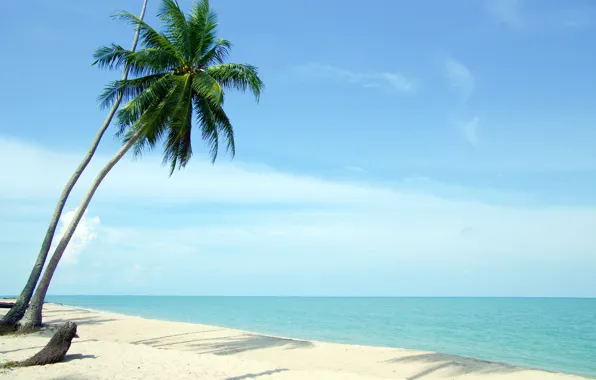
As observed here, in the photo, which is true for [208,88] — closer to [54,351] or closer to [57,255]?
[57,255]

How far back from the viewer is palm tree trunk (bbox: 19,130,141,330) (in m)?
14.9

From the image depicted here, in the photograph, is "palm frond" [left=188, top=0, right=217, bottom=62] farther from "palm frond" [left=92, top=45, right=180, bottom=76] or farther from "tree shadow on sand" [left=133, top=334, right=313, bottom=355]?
"tree shadow on sand" [left=133, top=334, right=313, bottom=355]

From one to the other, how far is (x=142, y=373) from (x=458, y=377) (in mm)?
7478

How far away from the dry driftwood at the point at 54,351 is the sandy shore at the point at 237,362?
0.81 ft

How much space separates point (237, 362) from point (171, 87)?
939 cm

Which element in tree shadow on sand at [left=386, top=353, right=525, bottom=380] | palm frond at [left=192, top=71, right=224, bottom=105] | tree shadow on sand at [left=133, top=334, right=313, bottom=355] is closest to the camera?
tree shadow on sand at [left=386, top=353, right=525, bottom=380]

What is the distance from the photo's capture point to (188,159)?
54.7ft

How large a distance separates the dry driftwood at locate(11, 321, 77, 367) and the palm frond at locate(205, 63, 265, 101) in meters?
8.92

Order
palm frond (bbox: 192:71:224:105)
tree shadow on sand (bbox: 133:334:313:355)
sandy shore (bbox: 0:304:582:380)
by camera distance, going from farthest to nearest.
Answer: tree shadow on sand (bbox: 133:334:313:355) → palm frond (bbox: 192:71:224:105) → sandy shore (bbox: 0:304:582:380)

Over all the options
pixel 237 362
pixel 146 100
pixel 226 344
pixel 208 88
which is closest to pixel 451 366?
pixel 237 362

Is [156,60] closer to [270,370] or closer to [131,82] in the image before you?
[131,82]

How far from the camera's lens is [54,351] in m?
10.0

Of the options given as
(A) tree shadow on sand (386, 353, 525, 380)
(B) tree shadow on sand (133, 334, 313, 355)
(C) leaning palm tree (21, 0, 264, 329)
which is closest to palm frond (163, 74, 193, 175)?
(C) leaning palm tree (21, 0, 264, 329)

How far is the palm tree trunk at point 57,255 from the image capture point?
14938 millimetres
